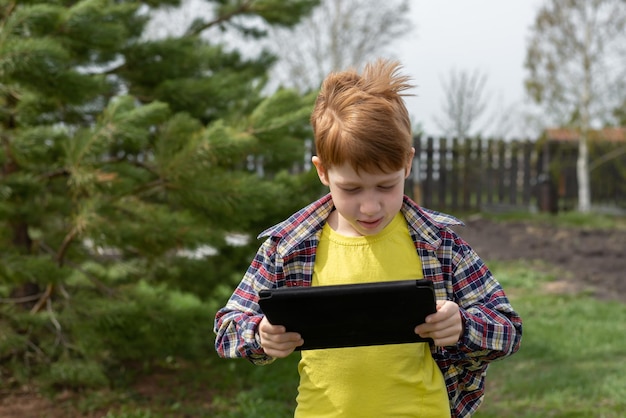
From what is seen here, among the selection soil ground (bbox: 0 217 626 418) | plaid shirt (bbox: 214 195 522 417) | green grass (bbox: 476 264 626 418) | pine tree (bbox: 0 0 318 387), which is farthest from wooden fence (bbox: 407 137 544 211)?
plaid shirt (bbox: 214 195 522 417)

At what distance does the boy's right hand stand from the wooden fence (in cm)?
1471

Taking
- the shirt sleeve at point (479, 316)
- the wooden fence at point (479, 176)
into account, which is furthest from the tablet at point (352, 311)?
the wooden fence at point (479, 176)

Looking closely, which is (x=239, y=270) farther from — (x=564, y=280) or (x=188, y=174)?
(x=564, y=280)

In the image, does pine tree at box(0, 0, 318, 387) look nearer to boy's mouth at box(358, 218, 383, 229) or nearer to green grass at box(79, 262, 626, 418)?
green grass at box(79, 262, 626, 418)

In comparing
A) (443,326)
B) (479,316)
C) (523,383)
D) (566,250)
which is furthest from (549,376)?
(566,250)

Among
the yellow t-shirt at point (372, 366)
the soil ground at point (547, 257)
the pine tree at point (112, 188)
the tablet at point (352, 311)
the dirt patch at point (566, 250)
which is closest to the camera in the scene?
the tablet at point (352, 311)

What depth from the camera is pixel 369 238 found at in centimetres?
187

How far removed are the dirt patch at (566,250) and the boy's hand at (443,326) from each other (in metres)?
6.19

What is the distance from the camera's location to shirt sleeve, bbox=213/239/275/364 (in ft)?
5.98

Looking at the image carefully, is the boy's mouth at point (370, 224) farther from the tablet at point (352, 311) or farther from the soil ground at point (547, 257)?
the soil ground at point (547, 257)

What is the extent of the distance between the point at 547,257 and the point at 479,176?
729 cm

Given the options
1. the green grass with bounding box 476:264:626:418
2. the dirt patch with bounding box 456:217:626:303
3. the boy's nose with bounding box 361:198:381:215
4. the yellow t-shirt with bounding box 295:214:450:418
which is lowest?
the dirt patch with bounding box 456:217:626:303

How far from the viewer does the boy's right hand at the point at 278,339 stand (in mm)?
1713

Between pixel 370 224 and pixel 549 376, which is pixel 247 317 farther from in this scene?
pixel 549 376
